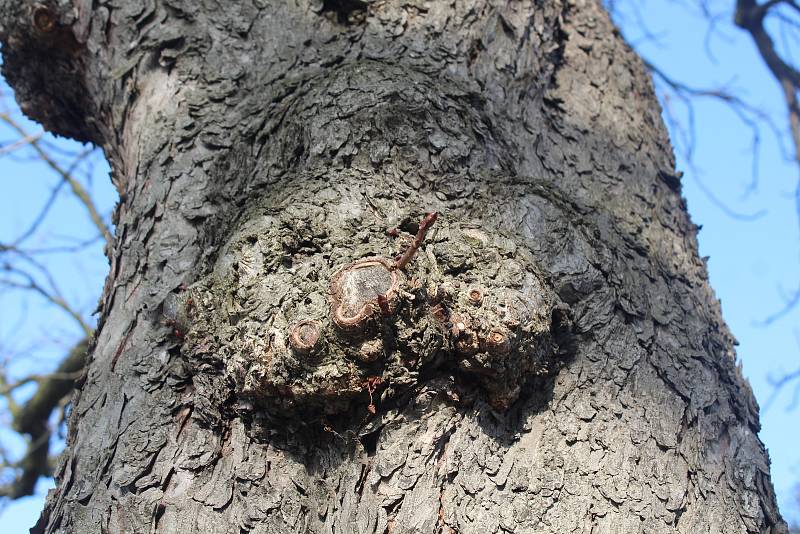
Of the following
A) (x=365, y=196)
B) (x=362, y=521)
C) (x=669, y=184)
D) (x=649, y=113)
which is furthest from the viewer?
(x=649, y=113)

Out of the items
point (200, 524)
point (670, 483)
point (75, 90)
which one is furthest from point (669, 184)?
point (75, 90)

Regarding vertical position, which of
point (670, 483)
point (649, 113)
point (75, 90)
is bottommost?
point (670, 483)

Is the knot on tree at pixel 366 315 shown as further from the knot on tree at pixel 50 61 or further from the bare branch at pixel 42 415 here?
the bare branch at pixel 42 415

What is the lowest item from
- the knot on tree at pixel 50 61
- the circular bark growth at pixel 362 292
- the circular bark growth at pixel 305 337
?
the circular bark growth at pixel 305 337

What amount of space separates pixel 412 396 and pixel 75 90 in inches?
57.0

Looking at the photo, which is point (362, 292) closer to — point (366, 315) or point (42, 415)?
point (366, 315)

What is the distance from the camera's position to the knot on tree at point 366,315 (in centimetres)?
126

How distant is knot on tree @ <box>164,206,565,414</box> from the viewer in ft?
4.14

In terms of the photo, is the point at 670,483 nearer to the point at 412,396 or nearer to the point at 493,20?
the point at 412,396

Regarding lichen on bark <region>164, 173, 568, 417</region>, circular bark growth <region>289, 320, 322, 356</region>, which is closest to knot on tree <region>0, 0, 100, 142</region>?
lichen on bark <region>164, 173, 568, 417</region>

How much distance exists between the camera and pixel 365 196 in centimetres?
142

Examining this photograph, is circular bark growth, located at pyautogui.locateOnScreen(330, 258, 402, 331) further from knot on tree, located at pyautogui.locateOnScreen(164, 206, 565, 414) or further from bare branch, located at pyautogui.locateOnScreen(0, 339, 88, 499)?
bare branch, located at pyautogui.locateOnScreen(0, 339, 88, 499)

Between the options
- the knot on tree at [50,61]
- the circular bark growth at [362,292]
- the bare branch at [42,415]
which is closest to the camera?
the circular bark growth at [362,292]

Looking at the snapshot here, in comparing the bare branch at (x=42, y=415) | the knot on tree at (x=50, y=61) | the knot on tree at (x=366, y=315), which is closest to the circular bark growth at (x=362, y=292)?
the knot on tree at (x=366, y=315)
